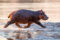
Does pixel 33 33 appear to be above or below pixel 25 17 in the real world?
below

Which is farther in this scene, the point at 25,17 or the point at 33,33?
the point at 33,33

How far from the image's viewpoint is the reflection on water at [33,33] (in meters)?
2.72

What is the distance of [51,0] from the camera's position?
9703mm

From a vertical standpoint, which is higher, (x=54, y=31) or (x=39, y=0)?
(x=39, y=0)

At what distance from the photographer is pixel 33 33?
290cm

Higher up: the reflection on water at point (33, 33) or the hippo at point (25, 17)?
the hippo at point (25, 17)

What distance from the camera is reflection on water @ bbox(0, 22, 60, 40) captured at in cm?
272

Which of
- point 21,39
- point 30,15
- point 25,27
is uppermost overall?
point 30,15

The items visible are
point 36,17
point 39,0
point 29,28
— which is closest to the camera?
point 36,17

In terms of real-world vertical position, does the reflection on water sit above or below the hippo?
below

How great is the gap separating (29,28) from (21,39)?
1.45 feet

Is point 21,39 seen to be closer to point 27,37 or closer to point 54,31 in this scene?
point 27,37

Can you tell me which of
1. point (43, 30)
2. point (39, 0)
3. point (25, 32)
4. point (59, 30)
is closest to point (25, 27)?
point (25, 32)

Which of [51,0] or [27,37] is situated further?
[51,0]
